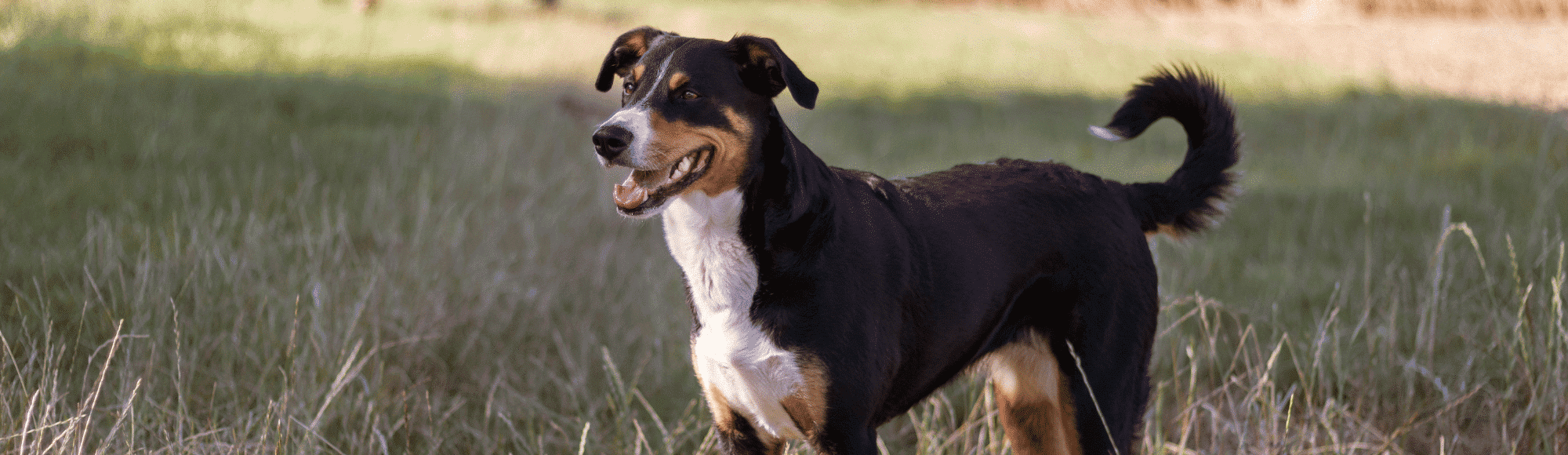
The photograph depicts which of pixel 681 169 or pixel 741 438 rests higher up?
pixel 681 169

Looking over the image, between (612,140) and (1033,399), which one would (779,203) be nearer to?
(612,140)

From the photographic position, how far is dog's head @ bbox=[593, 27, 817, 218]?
74.5 inches

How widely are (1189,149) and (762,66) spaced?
54.8 inches

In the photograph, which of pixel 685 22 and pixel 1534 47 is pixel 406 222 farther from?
pixel 1534 47

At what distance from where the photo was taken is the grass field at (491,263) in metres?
2.83

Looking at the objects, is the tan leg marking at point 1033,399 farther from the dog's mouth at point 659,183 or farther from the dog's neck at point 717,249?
the dog's mouth at point 659,183

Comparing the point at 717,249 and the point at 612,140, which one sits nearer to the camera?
the point at 612,140

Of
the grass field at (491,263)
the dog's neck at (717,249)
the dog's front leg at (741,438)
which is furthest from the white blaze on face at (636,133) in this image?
the grass field at (491,263)

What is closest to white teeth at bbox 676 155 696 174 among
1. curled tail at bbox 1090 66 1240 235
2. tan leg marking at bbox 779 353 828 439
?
tan leg marking at bbox 779 353 828 439

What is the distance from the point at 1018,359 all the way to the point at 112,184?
392 centimetres

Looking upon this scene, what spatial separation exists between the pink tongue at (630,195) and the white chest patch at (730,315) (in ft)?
0.30

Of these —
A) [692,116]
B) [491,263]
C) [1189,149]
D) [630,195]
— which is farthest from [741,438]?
[491,263]

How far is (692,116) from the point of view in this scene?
1954 millimetres

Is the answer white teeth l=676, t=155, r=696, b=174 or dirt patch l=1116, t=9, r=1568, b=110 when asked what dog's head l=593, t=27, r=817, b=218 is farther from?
dirt patch l=1116, t=9, r=1568, b=110
